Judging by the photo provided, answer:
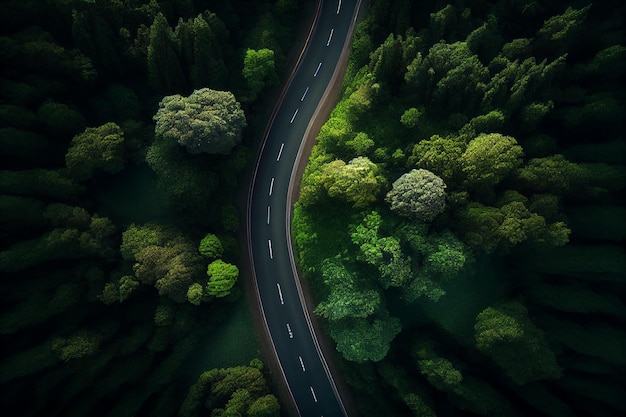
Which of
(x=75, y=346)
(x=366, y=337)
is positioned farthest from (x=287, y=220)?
(x=75, y=346)

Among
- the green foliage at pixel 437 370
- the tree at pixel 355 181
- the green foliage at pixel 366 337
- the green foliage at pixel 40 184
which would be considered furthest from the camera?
the green foliage at pixel 40 184

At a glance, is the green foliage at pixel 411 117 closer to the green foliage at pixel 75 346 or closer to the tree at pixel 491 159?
the tree at pixel 491 159

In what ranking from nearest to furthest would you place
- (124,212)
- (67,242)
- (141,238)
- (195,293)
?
(67,242)
(195,293)
(141,238)
(124,212)

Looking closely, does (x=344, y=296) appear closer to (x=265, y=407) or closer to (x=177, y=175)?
(x=265, y=407)

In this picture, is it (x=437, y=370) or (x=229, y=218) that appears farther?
(x=229, y=218)

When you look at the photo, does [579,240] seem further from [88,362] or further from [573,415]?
[88,362]

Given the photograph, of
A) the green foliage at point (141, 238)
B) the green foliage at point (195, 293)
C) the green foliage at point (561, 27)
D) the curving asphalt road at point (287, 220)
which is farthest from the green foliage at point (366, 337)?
the green foliage at point (561, 27)

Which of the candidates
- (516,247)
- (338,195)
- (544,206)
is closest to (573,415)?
(516,247)
